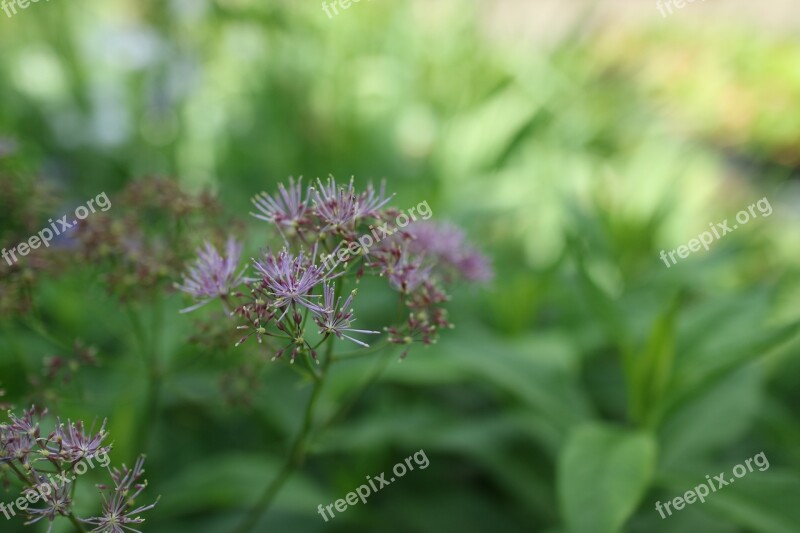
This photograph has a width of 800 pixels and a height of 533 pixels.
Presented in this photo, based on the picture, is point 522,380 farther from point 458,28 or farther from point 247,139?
point 458,28

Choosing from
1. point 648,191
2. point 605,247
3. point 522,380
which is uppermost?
point 648,191

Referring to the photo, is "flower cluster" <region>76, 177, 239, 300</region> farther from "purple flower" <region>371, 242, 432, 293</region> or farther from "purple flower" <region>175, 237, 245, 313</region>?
"purple flower" <region>371, 242, 432, 293</region>

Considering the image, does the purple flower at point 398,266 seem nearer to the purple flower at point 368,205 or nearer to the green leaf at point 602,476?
the purple flower at point 368,205

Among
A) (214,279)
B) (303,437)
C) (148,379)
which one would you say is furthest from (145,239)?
(303,437)

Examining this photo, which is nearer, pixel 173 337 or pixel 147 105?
pixel 173 337

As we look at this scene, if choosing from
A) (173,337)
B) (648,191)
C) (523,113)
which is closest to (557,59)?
(523,113)

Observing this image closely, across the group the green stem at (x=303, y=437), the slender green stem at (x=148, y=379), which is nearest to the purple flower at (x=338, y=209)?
the green stem at (x=303, y=437)

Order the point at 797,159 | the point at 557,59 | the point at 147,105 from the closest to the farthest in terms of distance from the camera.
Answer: the point at 147,105 → the point at 557,59 → the point at 797,159
